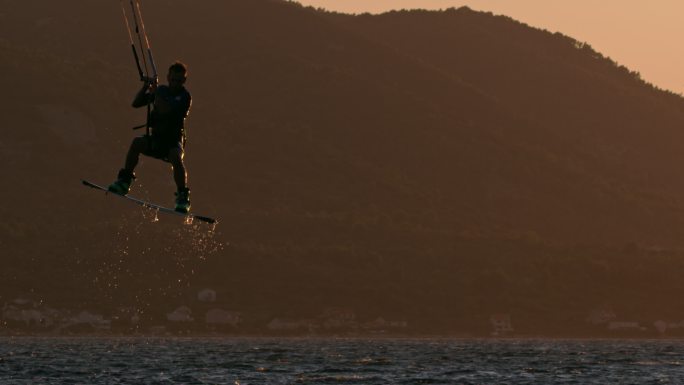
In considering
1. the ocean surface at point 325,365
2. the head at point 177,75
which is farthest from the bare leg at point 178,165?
the ocean surface at point 325,365

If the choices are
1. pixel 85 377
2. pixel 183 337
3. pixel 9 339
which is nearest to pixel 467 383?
pixel 85 377

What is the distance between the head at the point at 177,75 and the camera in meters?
42.8

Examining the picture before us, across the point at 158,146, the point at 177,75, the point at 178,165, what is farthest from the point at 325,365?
the point at 177,75

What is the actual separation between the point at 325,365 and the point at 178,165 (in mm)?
67684

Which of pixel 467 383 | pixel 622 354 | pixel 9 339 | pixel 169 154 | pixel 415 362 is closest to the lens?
pixel 169 154

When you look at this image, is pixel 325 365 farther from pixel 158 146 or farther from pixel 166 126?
pixel 166 126

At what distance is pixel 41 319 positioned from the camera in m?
195

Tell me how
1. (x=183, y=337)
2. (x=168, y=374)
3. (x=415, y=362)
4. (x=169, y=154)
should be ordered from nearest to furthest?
(x=169, y=154), (x=168, y=374), (x=415, y=362), (x=183, y=337)

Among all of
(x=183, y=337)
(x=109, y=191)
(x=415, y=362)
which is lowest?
(x=109, y=191)

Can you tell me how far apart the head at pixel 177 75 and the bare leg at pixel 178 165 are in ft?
5.52

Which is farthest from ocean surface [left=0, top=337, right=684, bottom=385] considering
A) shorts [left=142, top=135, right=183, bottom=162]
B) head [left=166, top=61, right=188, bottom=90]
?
head [left=166, top=61, right=188, bottom=90]

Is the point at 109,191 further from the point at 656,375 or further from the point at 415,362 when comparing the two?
the point at 415,362

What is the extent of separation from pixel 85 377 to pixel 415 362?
32626 millimetres

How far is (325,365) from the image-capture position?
110812 millimetres
